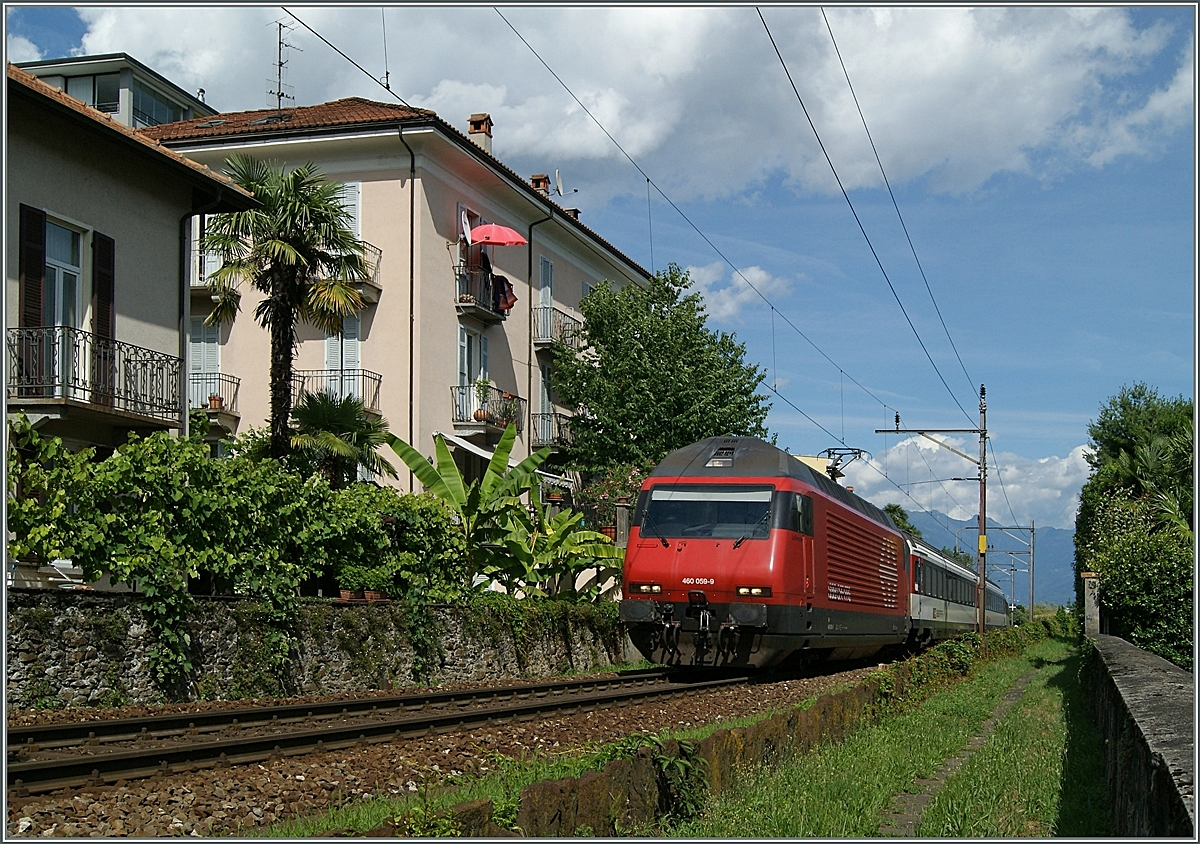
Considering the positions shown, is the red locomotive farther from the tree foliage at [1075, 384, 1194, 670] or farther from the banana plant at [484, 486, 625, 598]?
the tree foliage at [1075, 384, 1194, 670]

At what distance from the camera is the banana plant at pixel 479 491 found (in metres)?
22.8

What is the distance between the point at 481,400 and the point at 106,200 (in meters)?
14.5

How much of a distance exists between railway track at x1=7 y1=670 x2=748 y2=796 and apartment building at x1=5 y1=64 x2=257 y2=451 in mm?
7669

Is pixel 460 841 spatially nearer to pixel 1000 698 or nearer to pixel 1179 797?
A: pixel 1179 797

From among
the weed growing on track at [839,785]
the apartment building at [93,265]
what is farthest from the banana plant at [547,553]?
the weed growing on track at [839,785]

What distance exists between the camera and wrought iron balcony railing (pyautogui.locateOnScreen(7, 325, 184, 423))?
18000mm

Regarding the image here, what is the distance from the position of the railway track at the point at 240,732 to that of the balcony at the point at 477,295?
17.9 meters

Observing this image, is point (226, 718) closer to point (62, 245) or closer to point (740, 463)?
point (740, 463)

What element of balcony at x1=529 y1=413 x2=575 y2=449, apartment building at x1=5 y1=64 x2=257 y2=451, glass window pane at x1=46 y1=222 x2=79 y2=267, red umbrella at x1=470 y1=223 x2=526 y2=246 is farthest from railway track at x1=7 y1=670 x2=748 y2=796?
balcony at x1=529 y1=413 x2=575 y2=449

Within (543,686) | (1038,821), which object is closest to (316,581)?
(543,686)

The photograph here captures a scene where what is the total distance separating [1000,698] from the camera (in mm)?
22094

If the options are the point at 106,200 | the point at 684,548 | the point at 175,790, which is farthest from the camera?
the point at 106,200

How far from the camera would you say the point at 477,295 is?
33.9 metres

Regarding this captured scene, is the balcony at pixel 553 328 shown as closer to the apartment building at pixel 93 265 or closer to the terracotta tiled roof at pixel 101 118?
the apartment building at pixel 93 265
